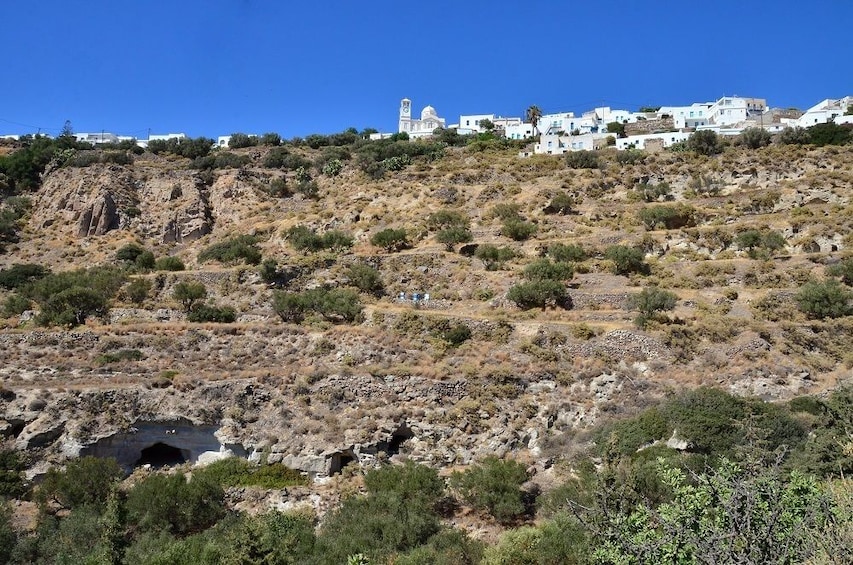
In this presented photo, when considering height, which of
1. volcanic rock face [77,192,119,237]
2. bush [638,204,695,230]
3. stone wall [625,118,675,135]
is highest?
stone wall [625,118,675,135]

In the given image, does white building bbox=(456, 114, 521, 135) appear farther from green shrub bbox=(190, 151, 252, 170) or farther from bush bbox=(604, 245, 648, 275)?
bush bbox=(604, 245, 648, 275)

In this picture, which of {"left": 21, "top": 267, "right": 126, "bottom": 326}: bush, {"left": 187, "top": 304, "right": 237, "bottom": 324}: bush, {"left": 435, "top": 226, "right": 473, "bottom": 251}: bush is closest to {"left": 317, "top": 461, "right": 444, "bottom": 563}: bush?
{"left": 187, "top": 304, "right": 237, "bottom": 324}: bush

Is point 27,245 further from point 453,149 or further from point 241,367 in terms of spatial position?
point 453,149

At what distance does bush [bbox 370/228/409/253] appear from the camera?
38.8 metres

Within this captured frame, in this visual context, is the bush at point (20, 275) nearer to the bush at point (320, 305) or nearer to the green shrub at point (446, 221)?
the bush at point (320, 305)

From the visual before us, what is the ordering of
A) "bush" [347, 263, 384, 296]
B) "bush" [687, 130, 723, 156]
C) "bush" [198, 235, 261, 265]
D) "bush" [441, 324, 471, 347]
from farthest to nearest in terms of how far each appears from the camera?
"bush" [687, 130, 723, 156] → "bush" [198, 235, 261, 265] → "bush" [347, 263, 384, 296] → "bush" [441, 324, 471, 347]

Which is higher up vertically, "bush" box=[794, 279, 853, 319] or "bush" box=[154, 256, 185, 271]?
"bush" box=[154, 256, 185, 271]

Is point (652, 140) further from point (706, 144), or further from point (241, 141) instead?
point (241, 141)

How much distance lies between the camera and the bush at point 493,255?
34.3 meters

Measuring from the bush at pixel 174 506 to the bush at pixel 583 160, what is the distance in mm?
42853

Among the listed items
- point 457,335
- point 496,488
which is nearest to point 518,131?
point 457,335

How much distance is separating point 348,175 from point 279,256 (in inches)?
712

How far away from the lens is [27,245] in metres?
47.1

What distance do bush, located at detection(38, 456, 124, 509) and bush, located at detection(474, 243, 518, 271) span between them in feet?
73.8
